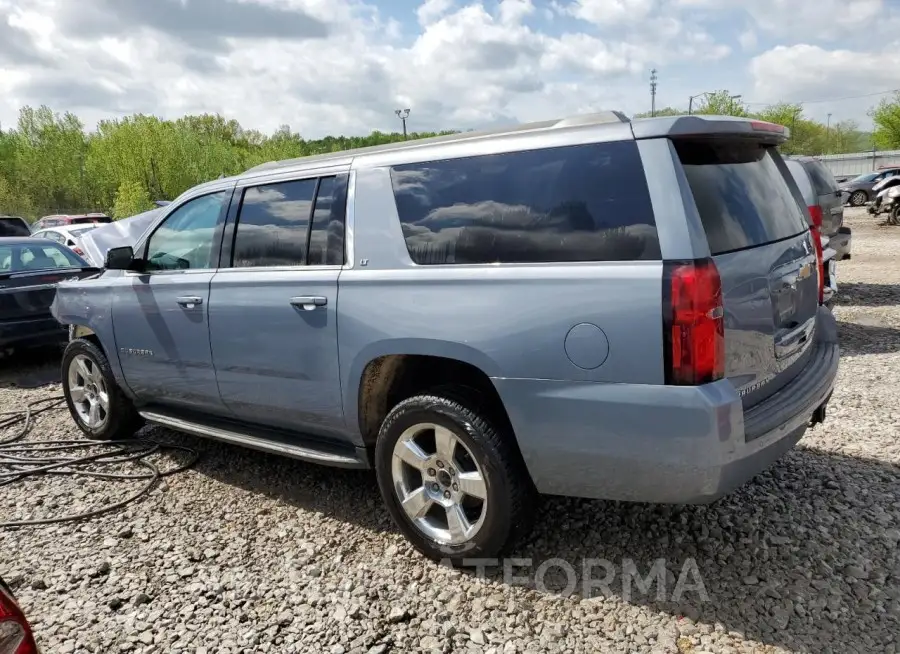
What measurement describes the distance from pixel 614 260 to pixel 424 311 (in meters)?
0.89

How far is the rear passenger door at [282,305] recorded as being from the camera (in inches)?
137

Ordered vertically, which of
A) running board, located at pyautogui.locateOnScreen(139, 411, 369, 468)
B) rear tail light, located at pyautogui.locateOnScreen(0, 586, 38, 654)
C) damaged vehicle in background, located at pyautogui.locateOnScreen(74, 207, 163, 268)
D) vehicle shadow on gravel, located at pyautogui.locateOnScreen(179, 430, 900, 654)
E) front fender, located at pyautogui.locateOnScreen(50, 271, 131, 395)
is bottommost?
vehicle shadow on gravel, located at pyautogui.locateOnScreen(179, 430, 900, 654)

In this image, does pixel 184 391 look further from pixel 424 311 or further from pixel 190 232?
pixel 424 311

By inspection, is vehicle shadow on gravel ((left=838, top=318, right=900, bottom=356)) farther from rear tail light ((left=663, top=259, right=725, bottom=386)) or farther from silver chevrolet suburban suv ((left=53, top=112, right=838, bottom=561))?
rear tail light ((left=663, top=259, right=725, bottom=386))

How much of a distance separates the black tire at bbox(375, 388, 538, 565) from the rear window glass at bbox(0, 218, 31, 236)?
1556cm

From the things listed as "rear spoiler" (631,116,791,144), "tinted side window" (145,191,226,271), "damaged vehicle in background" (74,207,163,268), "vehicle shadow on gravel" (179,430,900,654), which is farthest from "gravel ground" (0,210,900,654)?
"damaged vehicle in background" (74,207,163,268)

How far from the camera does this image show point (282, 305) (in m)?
3.61

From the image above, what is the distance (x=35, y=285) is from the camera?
7871mm

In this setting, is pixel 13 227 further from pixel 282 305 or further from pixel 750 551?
pixel 750 551

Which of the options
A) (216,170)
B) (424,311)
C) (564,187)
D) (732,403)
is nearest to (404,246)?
(424,311)

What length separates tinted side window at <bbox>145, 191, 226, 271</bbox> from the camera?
167 inches

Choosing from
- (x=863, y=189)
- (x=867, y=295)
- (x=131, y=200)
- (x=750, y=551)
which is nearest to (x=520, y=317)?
(x=750, y=551)

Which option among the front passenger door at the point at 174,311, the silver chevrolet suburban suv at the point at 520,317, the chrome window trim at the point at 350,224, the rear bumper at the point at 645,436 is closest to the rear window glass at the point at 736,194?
the silver chevrolet suburban suv at the point at 520,317

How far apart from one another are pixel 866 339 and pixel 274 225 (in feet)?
22.3
